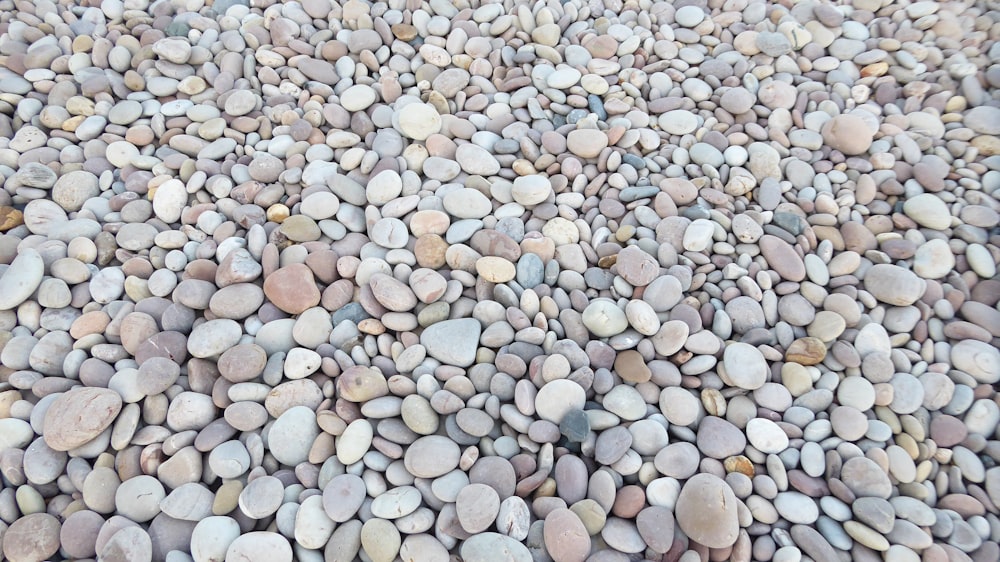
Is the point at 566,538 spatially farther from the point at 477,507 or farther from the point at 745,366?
the point at 745,366

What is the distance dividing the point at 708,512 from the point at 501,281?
1.84 ft

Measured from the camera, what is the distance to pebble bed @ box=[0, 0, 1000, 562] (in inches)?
39.7

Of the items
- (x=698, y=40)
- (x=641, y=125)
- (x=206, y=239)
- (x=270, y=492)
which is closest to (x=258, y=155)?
(x=206, y=239)

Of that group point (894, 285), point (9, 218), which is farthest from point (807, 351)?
point (9, 218)

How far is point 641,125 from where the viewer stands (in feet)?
5.00

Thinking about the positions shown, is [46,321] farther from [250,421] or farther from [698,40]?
[698,40]

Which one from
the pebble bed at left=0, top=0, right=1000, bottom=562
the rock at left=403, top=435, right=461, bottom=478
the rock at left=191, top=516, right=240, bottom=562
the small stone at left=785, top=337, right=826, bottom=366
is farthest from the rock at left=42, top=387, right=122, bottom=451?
the small stone at left=785, top=337, right=826, bottom=366

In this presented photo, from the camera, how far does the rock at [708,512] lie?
96cm

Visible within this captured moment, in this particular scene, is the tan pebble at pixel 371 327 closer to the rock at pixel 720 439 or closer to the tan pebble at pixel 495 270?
the tan pebble at pixel 495 270

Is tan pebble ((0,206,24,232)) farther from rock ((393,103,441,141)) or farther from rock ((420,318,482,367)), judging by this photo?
rock ((420,318,482,367))

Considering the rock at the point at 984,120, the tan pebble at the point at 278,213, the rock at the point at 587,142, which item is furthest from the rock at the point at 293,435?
Answer: the rock at the point at 984,120

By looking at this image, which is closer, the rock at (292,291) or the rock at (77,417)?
the rock at (77,417)

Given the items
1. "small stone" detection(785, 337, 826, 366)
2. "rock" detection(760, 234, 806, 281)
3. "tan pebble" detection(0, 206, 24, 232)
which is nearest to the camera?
"small stone" detection(785, 337, 826, 366)

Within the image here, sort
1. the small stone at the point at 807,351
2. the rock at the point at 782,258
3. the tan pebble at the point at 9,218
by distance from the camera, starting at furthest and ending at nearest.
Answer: the tan pebble at the point at 9,218 → the rock at the point at 782,258 → the small stone at the point at 807,351
